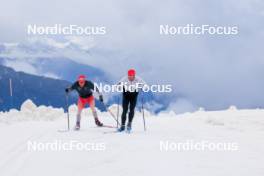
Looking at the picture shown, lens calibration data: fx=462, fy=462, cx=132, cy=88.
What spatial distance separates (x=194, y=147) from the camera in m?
10.7

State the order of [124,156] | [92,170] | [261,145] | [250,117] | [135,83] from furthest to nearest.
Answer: [250,117] → [135,83] → [261,145] → [124,156] → [92,170]

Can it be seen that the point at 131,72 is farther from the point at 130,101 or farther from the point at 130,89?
the point at 130,101

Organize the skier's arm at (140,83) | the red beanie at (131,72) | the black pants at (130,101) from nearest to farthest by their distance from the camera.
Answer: the red beanie at (131,72) → the skier's arm at (140,83) → the black pants at (130,101)

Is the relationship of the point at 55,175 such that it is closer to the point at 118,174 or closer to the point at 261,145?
the point at 118,174

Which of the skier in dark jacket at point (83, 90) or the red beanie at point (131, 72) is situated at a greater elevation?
the red beanie at point (131, 72)

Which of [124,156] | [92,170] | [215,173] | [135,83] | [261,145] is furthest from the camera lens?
[135,83]

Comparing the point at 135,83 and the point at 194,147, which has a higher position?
the point at 135,83

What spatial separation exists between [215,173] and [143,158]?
74.4 inches

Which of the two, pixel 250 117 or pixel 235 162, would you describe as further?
pixel 250 117

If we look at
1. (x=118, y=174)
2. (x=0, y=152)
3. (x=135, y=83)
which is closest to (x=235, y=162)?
(x=118, y=174)

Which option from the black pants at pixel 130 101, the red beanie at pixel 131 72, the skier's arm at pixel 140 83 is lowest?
the black pants at pixel 130 101

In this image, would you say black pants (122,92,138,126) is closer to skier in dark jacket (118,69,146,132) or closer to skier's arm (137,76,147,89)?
skier in dark jacket (118,69,146,132)

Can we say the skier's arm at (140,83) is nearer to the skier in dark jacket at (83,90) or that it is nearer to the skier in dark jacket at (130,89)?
the skier in dark jacket at (130,89)

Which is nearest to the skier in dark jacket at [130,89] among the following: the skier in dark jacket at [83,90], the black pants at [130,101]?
the black pants at [130,101]
